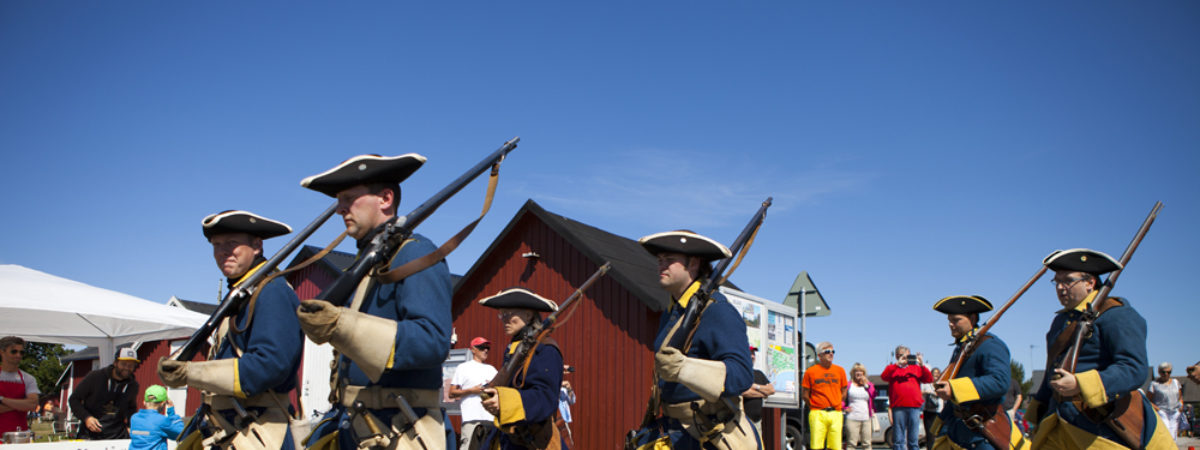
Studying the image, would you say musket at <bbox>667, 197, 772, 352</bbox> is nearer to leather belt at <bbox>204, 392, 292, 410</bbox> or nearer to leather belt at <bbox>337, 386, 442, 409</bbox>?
leather belt at <bbox>337, 386, 442, 409</bbox>

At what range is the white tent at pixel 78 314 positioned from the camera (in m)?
10.6

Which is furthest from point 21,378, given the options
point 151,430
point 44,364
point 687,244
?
point 44,364

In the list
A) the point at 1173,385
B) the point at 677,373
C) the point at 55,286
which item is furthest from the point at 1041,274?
the point at 55,286

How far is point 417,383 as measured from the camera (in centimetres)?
376

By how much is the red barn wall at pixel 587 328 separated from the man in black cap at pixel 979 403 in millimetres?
6677

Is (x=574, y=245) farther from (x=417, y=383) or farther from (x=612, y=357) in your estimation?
(x=417, y=383)

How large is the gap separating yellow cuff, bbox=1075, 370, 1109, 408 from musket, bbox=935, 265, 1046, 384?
4.36ft

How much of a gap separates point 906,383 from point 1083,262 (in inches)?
305

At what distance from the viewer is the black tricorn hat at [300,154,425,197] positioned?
391 cm

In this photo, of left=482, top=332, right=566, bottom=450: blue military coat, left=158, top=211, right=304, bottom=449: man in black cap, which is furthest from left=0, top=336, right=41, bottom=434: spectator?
left=158, top=211, right=304, bottom=449: man in black cap

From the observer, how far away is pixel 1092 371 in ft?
17.2

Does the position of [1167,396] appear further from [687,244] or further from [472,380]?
[687,244]

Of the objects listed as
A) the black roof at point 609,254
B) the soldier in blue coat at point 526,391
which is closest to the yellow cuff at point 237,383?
the soldier in blue coat at point 526,391

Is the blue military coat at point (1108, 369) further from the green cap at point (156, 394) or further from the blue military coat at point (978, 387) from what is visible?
the green cap at point (156, 394)
